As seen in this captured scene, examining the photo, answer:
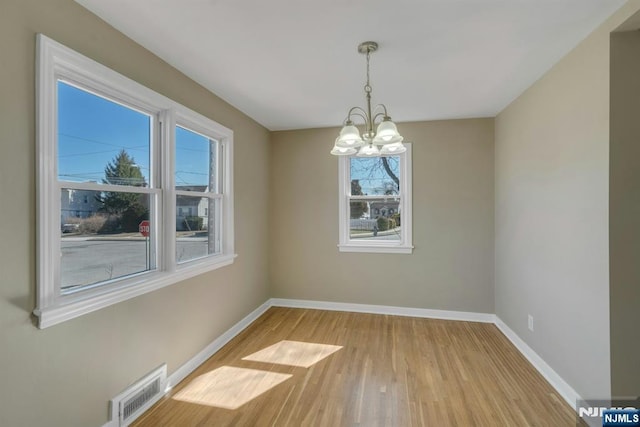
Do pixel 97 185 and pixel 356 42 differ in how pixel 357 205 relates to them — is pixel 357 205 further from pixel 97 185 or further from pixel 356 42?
pixel 97 185

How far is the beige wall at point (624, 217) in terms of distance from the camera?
180 cm

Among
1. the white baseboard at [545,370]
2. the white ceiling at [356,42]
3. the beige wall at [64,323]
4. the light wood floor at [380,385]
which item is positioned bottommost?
the light wood floor at [380,385]

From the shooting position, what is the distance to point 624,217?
5.92 ft

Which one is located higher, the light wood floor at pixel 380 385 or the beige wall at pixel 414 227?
the beige wall at pixel 414 227

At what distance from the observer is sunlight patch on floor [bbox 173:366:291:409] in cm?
219

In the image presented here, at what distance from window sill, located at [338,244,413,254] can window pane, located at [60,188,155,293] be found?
2451 mm

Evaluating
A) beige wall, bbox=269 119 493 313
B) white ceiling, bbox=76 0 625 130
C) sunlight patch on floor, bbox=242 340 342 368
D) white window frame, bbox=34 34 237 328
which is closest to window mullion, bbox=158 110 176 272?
white window frame, bbox=34 34 237 328

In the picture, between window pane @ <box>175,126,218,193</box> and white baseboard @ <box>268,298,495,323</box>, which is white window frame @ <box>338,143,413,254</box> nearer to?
white baseboard @ <box>268,298,495,323</box>

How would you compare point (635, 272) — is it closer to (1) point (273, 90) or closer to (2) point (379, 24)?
(2) point (379, 24)

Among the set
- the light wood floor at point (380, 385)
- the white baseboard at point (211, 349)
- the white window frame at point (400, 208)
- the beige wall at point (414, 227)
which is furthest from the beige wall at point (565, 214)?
the white baseboard at point (211, 349)

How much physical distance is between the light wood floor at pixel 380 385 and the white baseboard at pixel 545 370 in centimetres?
5

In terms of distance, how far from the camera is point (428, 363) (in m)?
2.71

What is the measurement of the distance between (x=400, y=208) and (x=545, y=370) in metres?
2.19

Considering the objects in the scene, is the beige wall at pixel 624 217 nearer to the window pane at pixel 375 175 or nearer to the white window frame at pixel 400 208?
the white window frame at pixel 400 208
